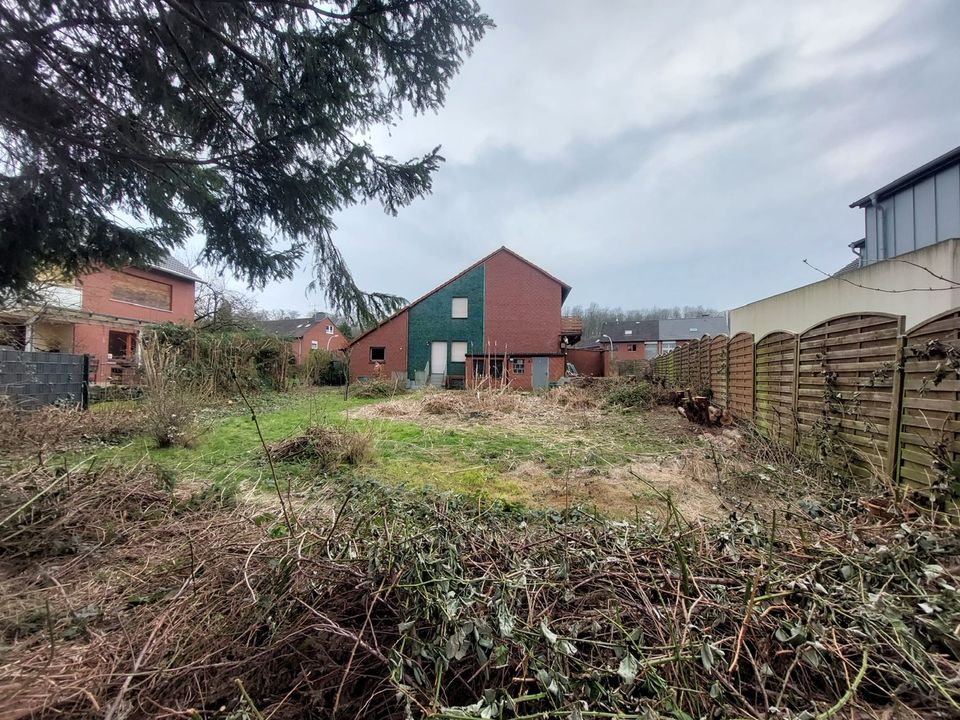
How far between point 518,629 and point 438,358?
22.4 meters

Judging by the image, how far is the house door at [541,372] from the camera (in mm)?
20922

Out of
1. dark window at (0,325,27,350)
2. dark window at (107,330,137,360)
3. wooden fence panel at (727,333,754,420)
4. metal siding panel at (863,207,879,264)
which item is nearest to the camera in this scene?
wooden fence panel at (727,333,754,420)

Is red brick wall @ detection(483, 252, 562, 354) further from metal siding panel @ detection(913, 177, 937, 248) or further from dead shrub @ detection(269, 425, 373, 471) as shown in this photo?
dead shrub @ detection(269, 425, 373, 471)

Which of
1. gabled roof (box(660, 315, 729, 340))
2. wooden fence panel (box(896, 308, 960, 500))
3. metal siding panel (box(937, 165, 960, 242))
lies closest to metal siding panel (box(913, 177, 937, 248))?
metal siding panel (box(937, 165, 960, 242))

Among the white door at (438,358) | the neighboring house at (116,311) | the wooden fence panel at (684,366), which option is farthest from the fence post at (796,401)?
the white door at (438,358)

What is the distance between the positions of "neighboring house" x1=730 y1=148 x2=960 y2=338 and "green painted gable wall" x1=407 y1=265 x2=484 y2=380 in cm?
1510

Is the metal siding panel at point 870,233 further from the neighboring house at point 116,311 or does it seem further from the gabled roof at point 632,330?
the gabled roof at point 632,330

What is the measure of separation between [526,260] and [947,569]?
2286 centimetres

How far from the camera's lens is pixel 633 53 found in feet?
21.7

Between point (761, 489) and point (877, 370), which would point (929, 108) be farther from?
point (761, 489)

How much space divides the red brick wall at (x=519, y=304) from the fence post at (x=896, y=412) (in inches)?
786

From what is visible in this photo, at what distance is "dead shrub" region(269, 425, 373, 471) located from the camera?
5.10 m

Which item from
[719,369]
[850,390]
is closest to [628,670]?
[850,390]

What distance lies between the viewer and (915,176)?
9.74 metres
